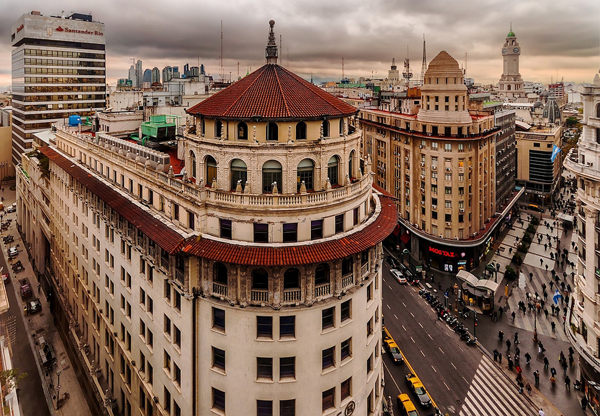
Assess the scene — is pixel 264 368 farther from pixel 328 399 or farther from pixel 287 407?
pixel 328 399

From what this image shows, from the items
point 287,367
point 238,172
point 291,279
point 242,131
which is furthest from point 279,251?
point 242,131

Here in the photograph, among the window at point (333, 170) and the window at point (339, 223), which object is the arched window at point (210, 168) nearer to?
the window at point (333, 170)

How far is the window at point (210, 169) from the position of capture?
136ft

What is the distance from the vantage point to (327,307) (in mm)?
39188

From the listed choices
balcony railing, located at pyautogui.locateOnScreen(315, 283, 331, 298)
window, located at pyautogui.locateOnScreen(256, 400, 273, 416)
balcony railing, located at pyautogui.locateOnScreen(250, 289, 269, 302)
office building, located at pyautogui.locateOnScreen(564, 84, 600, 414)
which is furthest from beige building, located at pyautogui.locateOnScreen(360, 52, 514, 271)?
window, located at pyautogui.locateOnScreen(256, 400, 273, 416)

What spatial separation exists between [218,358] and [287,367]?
259 inches

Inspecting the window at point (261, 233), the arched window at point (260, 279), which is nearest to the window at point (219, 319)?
the arched window at point (260, 279)

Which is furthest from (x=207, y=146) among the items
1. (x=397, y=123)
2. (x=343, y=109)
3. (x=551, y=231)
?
(x=551, y=231)

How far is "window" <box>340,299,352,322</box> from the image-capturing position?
40.8m

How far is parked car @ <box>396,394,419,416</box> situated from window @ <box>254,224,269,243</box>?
33.2 meters

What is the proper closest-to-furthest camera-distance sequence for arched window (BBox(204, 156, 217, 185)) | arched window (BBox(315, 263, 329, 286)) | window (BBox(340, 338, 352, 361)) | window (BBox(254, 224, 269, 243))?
window (BBox(254, 224, 269, 243)) → arched window (BBox(315, 263, 329, 286)) → window (BBox(340, 338, 352, 361)) → arched window (BBox(204, 156, 217, 185))

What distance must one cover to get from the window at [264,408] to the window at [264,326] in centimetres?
602

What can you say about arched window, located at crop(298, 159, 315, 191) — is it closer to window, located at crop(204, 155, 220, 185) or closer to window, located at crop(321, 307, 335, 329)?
window, located at crop(204, 155, 220, 185)

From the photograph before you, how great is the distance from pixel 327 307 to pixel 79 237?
52.6m
